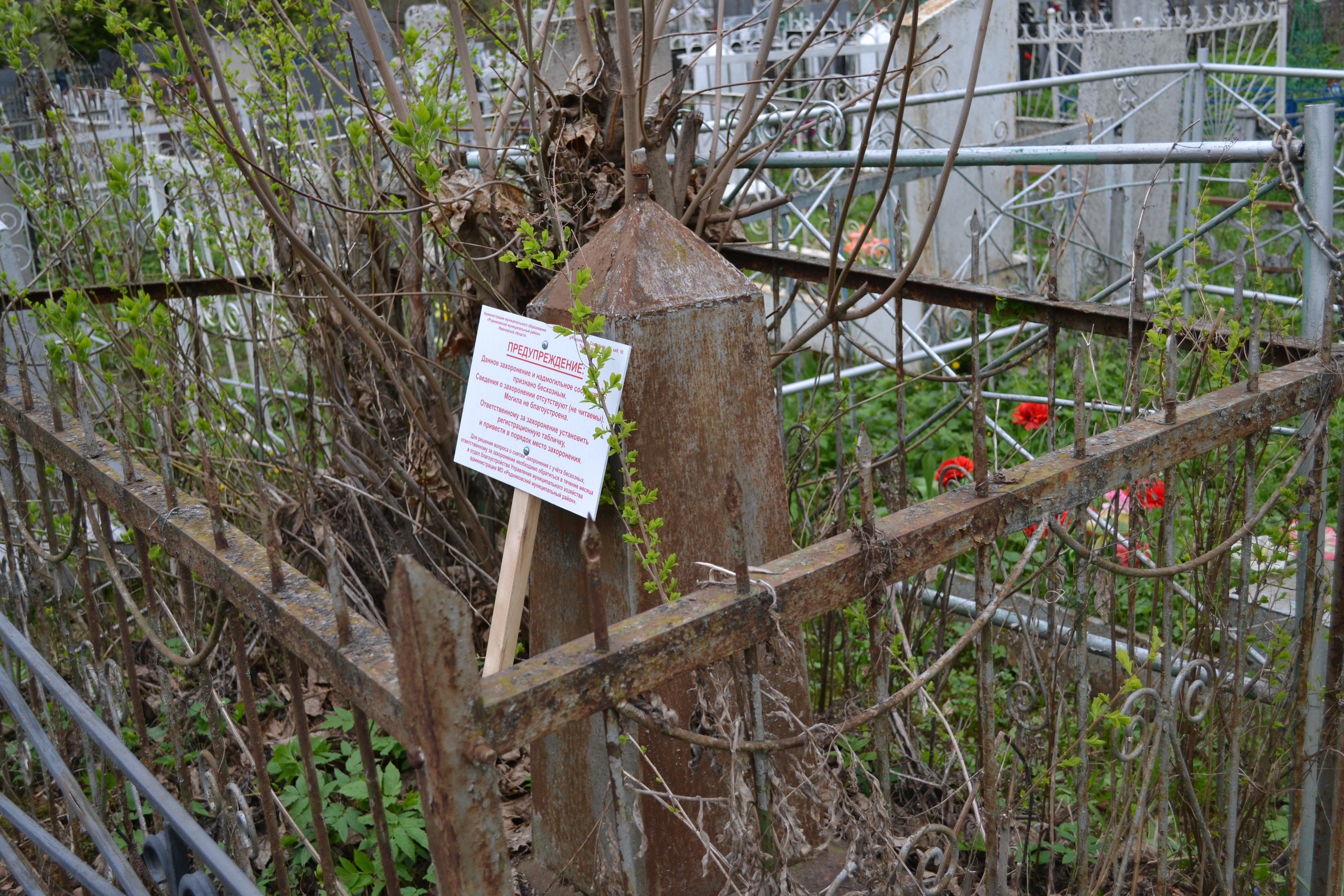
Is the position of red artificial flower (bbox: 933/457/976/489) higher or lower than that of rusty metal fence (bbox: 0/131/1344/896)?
lower

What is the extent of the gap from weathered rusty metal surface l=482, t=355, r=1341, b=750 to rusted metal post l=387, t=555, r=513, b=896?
37 millimetres

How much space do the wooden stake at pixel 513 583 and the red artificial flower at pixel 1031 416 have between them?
91.3 inches

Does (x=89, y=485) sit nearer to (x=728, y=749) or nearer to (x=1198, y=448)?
(x=728, y=749)

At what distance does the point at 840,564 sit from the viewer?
1371 millimetres

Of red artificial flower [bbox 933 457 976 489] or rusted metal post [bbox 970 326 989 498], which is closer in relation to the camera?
rusted metal post [bbox 970 326 989 498]

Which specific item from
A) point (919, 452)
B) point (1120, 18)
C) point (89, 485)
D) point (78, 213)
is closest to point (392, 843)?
point (89, 485)

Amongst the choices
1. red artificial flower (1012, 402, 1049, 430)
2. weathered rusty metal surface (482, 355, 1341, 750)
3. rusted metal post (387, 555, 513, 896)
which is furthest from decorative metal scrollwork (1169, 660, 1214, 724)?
red artificial flower (1012, 402, 1049, 430)

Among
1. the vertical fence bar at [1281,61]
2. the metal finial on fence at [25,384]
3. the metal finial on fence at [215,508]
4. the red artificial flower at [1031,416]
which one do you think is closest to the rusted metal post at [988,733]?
the metal finial on fence at [215,508]

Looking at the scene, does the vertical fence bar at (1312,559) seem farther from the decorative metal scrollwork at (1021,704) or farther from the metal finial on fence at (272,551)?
the metal finial on fence at (272,551)

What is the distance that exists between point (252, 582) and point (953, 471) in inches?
106

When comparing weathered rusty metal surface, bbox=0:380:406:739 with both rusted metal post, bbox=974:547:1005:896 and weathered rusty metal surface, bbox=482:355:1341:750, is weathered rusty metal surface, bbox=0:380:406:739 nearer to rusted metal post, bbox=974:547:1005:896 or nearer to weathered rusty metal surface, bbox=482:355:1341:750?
weathered rusty metal surface, bbox=482:355:1341:750

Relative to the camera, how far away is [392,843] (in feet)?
8.43

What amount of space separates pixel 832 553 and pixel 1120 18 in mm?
13176

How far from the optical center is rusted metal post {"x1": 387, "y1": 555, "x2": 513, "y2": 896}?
1029 millimetres
